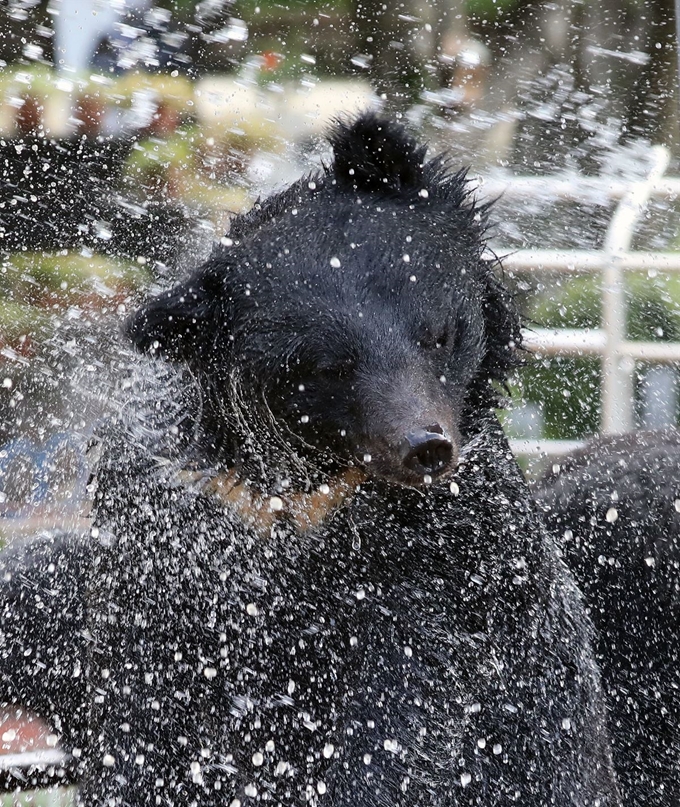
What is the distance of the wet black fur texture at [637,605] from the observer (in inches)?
128

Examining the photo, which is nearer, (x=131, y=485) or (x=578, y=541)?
(x=131, y=485)

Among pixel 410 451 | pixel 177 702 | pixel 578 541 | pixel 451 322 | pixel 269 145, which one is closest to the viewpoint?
pixel 410 451

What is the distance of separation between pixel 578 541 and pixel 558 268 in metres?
2.28

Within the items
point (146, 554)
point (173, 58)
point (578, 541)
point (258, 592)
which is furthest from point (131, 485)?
point (173, 58)

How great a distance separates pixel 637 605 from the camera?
327 centimetres

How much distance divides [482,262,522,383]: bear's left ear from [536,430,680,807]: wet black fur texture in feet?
2.47

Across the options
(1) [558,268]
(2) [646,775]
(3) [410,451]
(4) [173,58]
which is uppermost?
(3) [410,451]

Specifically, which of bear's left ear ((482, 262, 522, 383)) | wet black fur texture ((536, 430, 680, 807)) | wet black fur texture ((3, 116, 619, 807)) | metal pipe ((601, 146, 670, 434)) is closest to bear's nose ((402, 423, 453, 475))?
wet black fur texture ((3, 116, 619, 807))

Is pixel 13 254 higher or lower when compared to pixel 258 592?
lower

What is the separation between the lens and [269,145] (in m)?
5.04

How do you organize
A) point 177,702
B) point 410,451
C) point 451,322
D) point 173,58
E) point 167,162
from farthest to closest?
point 173,58
point 167,162
point 177,702
point 451,322
point 410,451

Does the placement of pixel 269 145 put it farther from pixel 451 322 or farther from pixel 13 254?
pixel 451 322

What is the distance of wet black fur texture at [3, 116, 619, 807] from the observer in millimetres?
2449

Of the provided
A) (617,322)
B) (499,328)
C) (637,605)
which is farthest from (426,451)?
(617,322)
